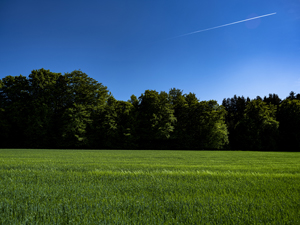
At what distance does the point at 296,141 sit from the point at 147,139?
46060mm

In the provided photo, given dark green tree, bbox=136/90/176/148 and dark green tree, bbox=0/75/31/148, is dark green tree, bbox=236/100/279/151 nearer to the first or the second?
dark green tree, bbox=136/90/176/148

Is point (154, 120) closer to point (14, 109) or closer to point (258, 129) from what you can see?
point (258, 129)

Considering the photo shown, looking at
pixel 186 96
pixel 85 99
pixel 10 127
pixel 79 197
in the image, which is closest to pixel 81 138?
pixel 85 99

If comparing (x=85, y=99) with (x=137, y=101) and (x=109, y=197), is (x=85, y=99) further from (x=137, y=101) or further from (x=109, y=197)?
(x=109, y=197)

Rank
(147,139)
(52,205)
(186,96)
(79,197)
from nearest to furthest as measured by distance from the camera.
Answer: (52,205), (79,197), (147,139), (186,96)

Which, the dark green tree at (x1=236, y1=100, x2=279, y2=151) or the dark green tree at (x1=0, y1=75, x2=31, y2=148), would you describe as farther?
the dark green tree at (x1=236, y1=100, x2=279, y2=151)

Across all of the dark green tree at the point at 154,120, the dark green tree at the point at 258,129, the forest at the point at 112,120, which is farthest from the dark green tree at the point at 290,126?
the dark green tree at the point at 154,120

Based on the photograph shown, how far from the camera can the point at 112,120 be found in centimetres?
4678

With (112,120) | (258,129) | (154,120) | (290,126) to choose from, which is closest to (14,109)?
(112,120)

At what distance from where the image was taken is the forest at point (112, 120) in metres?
42.6

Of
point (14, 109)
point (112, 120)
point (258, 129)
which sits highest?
point (14, 109)

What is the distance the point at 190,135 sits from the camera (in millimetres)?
51125

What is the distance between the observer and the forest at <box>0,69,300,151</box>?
42625mm

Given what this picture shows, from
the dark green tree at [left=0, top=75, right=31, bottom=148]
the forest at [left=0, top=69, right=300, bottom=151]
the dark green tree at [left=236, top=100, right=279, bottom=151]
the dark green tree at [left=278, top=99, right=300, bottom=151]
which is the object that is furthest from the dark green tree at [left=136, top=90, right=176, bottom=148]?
→ the dark green tree at [left=278, top=99, right=300, bottom=151]
